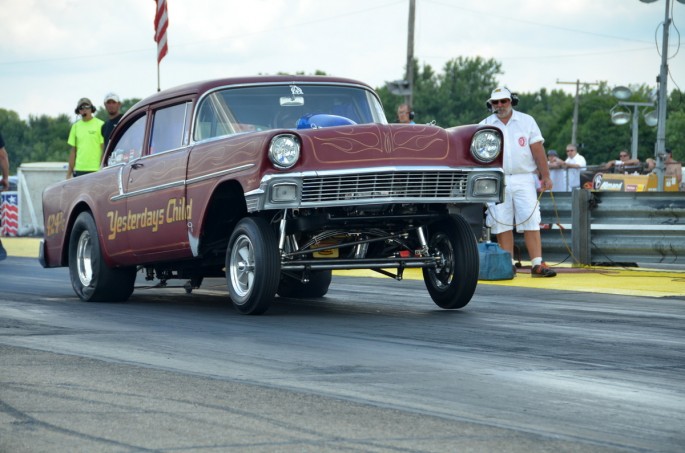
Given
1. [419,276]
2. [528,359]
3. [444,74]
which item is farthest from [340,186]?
[444,74]

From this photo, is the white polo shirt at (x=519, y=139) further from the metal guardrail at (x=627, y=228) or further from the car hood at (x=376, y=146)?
the car hood at (x=376, y=146)

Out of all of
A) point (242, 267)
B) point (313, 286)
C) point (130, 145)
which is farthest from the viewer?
point (313, 286)

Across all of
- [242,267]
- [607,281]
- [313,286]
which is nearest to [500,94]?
[607,281]

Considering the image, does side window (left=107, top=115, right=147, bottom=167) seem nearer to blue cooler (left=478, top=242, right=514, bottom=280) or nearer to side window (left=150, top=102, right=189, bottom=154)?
side window (left=150, top=102, right=189, bottom=154)

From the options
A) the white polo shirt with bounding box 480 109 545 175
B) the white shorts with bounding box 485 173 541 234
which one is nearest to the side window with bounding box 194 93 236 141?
the white polo shirt with bounding box 480 109 545 175

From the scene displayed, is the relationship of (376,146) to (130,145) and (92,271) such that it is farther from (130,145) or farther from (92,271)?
(92,271)

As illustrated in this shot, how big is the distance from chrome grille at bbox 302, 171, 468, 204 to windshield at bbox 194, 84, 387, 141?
3.52 ft

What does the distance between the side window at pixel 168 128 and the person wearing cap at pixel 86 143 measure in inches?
181

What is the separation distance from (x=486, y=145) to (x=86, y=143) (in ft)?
23.7

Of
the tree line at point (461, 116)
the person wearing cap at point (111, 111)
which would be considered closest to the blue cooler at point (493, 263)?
the person wearing cap at point (111, 111)

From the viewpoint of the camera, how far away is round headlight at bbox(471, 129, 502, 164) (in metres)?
8.49

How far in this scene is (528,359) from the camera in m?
6.26

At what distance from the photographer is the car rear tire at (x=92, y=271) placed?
1025cm

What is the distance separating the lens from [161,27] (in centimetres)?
1702
